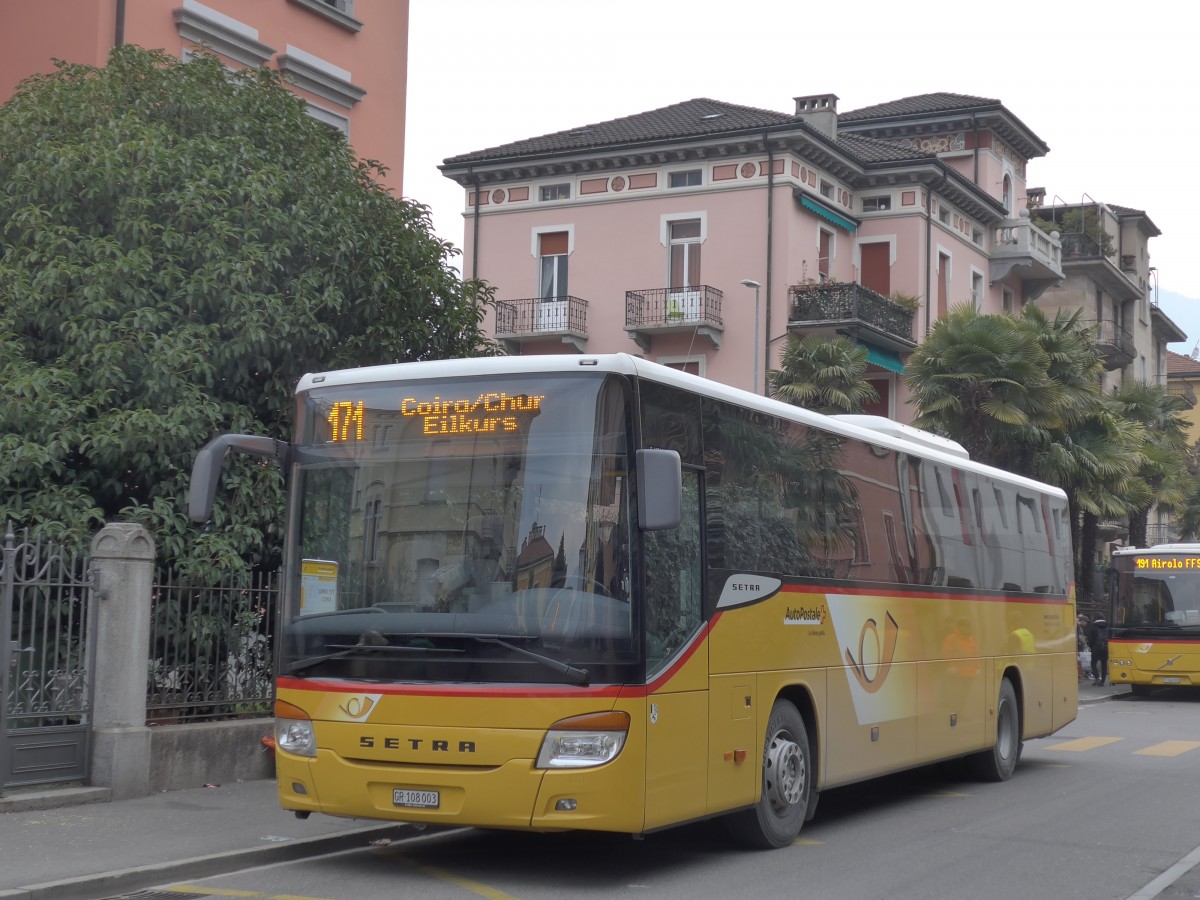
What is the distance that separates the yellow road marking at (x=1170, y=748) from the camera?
1789 cm

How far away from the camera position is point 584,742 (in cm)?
824

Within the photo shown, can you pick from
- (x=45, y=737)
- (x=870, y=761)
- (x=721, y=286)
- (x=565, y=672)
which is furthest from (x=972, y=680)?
(x=721, y=286)

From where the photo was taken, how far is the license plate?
27.6 feet

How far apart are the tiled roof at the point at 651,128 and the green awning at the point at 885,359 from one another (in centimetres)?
635

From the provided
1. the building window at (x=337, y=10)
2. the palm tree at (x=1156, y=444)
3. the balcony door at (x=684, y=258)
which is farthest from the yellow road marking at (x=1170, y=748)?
the balcony door at (x=684, y=258)

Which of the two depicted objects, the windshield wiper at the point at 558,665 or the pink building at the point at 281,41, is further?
the pink building at the point at 281,41

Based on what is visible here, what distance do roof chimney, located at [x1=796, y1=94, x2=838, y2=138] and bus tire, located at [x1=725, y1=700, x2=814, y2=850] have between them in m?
33.0

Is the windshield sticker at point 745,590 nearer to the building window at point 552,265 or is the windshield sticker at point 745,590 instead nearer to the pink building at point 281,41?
the pink building at point 281,41

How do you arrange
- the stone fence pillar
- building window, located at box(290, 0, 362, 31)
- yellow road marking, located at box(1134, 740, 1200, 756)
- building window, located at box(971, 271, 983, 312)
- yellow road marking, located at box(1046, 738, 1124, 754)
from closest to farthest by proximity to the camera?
the stone fence pillar → yellow road marking, located at box(1134, 740, 1200, 756) → yellow road marking, located at box(1046, 738, 1124, 754) → building window, located at box(290, 0, 362, 31) → building window, located at box(971, 271, 983, 312)

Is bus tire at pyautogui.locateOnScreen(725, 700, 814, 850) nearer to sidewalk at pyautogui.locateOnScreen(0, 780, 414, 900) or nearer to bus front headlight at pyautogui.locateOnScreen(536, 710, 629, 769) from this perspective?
bus front headlight at pyautogui.locateOnScreen(536, 710, 629, 769)

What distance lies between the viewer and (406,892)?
27.5 ft

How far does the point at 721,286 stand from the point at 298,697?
1172 inches

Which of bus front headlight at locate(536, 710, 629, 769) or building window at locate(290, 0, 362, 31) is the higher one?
building window at locate(290, 0, 362, 31)

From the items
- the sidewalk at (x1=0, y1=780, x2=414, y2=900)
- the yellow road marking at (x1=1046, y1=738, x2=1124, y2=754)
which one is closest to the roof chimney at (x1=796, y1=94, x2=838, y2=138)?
the yellow road marking at (x1=1046, y1=738, x2=1124, y2=754)
